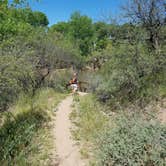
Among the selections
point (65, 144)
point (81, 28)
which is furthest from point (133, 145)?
point (81, 28)

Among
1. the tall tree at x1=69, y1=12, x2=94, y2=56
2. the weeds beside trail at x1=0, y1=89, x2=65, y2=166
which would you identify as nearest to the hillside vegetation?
the weeds beside trail at x1=0, y1=89, x2=65, y2=166

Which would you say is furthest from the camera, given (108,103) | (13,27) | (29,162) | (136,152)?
(108,103)

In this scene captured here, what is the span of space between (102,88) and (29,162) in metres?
5.50

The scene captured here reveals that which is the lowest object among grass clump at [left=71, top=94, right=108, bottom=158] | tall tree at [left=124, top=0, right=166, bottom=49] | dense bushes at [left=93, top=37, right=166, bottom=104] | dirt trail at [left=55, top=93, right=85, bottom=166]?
dirt trail at [left=55, top=93, right=85, bottom=166]

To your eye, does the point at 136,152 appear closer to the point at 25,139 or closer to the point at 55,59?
the point at 25,139

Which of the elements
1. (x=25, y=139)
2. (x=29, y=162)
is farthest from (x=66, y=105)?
(x=29, y=162)

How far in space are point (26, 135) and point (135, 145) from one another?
293 centimetres

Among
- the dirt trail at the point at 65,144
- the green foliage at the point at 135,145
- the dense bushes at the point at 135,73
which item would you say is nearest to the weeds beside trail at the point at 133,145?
the green foliage at the point at 135,145

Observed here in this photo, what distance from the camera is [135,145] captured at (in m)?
3.79

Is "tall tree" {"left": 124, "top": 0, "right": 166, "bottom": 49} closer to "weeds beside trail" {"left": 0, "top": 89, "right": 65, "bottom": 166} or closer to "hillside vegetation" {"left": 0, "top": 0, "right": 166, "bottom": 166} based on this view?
"hillside vegetation" {"left": 0, "top": 0, "right": 166, "bottom": 166}

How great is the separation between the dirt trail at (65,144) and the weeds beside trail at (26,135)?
0.76ft

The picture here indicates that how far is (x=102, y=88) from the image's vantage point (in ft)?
31.9

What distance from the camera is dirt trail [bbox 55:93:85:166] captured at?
192 inches

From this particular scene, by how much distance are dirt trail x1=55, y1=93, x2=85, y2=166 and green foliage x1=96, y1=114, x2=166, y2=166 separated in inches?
36.8
